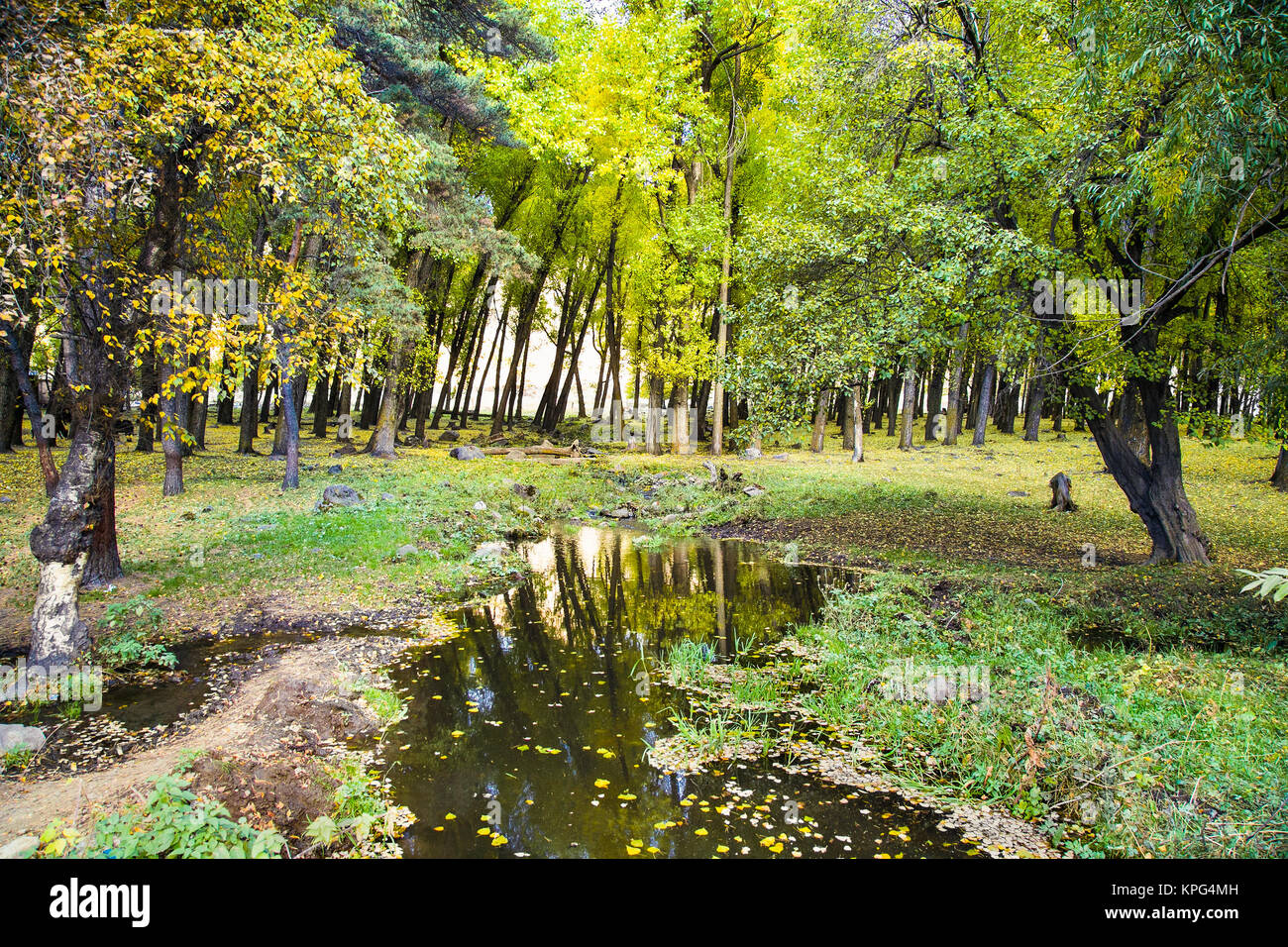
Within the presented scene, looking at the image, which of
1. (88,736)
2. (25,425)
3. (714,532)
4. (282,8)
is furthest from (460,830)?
(25,425)

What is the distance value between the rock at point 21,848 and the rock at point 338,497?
11192 millimetres

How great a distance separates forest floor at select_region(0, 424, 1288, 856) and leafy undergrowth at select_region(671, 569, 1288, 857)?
0.03 meters

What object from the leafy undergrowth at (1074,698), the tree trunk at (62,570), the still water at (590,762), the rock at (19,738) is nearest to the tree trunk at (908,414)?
the leafy undergrowth at (1074,698)

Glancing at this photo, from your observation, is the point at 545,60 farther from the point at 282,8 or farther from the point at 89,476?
the point at 89,476

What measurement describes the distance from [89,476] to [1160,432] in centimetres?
1615

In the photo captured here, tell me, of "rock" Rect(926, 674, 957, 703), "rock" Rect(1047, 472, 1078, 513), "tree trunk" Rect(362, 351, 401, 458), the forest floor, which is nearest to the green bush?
the forest floor

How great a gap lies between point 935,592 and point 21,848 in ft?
35.1

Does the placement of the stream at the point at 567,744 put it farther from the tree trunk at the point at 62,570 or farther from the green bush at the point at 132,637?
the tree trunk at the point at 62,570

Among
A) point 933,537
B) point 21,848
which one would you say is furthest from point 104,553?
point 933,537

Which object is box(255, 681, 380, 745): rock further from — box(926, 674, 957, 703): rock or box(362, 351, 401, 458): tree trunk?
box(362, 351, 401, 458): tree trunk

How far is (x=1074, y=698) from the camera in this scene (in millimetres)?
6254

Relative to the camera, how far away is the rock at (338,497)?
47.9ft

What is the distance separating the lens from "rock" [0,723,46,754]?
5.21 m

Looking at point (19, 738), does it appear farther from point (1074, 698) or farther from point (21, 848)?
point (1074, 698)
